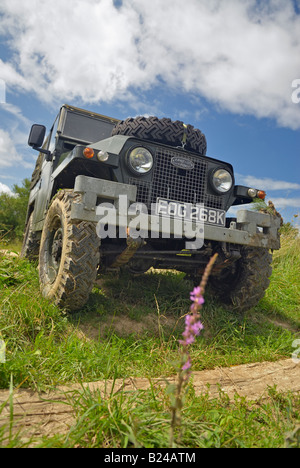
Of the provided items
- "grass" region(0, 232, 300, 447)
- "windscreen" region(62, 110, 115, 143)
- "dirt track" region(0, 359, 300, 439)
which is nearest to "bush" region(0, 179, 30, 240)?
"windscreen" region(62, 110, 115, 143)

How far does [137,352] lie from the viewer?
2.56 meters

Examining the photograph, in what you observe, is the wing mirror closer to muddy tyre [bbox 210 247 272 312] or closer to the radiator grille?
the radiator grille

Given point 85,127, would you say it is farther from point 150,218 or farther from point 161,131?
point 150,218

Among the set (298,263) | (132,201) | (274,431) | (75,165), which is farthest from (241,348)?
(298,263)

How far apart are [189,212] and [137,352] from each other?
1.37 m

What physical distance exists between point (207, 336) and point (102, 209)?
1690 mm

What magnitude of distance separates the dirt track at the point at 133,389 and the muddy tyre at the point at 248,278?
Result: 86 centimetres

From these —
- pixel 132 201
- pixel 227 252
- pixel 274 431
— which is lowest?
pixel 274 431

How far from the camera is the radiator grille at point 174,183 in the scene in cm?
313

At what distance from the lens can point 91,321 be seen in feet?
9.87

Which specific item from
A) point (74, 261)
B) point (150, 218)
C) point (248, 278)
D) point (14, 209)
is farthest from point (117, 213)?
point (14, 209)

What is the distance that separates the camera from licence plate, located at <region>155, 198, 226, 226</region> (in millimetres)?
3035

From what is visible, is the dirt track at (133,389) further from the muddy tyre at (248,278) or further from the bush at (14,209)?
the bush at (14,209)

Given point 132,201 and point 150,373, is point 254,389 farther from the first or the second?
point 132,201
